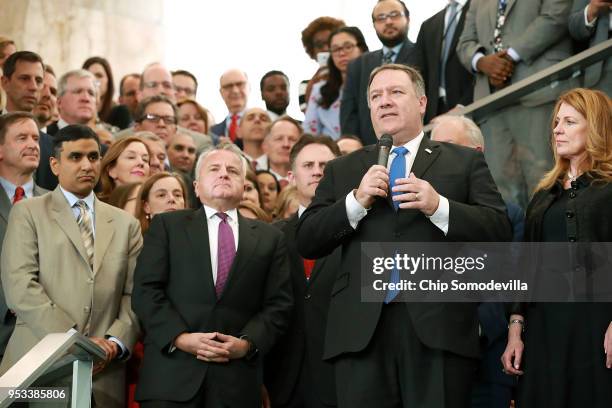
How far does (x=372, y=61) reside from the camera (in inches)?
316

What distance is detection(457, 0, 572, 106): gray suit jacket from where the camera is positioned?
6.41m

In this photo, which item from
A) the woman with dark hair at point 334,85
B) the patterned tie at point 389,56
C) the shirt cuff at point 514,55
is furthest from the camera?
the woman with dark hair at point 334,85

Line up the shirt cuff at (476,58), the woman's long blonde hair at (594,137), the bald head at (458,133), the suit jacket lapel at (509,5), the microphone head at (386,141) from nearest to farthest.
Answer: the microphone head at (386,141)
the woman's long blonde hair at (594,137)
the bald head at (458,133)
the suit jacket lapel at (509,5)
the shirt cuff at (476,58)

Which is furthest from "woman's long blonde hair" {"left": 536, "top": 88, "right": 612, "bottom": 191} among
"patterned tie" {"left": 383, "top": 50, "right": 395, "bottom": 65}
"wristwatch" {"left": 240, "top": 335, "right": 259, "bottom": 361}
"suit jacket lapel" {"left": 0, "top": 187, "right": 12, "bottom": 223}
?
"patterned tie" {"left": 383, "top": 50, "right": 395, "bottom": 65}

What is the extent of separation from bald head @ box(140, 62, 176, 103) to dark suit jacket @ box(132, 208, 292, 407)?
14.3 feet

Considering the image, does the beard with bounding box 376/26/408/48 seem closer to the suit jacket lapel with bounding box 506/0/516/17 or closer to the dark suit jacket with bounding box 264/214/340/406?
the suit jacket lapel with bounding box 506/0/516/17

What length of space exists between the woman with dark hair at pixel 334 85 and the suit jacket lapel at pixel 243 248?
359 cm

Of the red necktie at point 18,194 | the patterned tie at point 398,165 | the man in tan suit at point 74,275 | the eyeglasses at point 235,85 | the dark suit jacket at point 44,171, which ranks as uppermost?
the eyeglasses at point 235,85

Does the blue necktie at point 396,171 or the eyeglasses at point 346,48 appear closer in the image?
the blue necktie at point 396,171

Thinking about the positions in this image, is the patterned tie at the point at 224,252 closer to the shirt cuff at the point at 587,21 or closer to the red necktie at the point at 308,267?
the red necktie at the point at 308,267

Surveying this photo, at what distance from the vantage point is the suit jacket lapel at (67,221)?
4988 mm

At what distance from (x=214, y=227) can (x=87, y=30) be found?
7216 millimetres

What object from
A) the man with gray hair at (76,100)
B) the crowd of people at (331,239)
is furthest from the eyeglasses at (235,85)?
the crowd of people at (331,239)

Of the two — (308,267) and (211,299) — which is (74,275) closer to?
(211,299)
